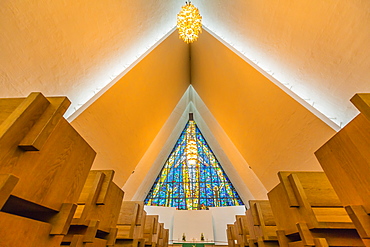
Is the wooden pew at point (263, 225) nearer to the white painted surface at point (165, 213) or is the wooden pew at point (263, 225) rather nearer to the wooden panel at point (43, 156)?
the wooden panel at point (43, 156)

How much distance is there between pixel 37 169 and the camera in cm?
81

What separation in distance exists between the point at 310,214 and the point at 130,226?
1.89 meters

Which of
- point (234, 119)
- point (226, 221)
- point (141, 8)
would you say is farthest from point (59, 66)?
point (226, 221)

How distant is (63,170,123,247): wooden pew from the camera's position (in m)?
1.34

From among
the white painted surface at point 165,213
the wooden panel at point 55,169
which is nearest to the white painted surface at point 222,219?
the white painted surface at point 165,213

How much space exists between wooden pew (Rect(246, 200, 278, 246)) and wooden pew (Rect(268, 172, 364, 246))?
0.40 metres

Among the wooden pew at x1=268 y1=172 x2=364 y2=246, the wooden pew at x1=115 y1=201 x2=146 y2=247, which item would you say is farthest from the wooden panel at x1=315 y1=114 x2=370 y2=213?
the wooden pew at x1=115 y1=201 x2=146 y2=247

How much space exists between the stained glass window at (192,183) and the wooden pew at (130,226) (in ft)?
17.7

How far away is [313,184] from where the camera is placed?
5.38 feet

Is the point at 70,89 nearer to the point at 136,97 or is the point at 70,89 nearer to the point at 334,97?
the point at 136,97

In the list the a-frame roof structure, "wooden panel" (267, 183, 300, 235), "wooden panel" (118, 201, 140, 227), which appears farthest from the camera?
"wooden panel" (118, 201, 140, 227)

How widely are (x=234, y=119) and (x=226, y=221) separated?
→ 429 cm

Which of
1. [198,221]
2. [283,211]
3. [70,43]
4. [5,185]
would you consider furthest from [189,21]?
[198,221]

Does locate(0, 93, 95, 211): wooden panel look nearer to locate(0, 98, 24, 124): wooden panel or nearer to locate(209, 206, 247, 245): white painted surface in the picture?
locate(0, 98, 24, 124): wooden panel
